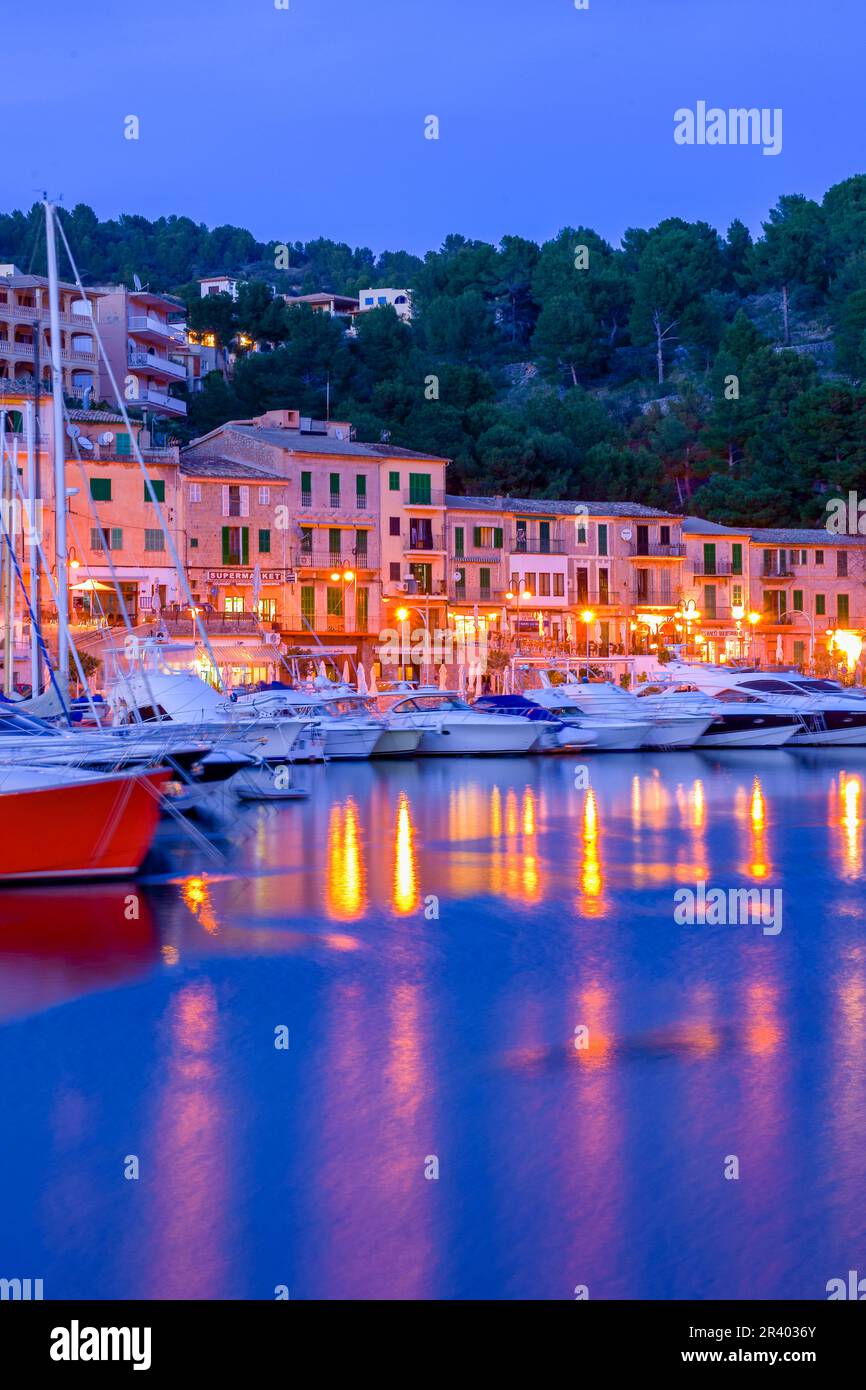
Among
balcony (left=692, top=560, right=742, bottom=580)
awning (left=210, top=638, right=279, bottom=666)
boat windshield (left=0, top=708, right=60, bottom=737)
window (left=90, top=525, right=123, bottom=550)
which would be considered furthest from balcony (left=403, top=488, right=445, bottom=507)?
boat windshield (left=0, top=708, right=60, bottom=737)

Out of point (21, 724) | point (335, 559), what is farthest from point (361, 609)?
point (21, 724)

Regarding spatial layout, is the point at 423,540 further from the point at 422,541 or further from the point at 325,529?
the point at 325,529

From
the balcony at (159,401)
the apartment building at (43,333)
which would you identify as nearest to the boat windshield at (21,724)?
the apartment building at (43,333)

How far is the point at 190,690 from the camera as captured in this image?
116 feet

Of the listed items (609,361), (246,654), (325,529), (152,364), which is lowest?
(246,654)

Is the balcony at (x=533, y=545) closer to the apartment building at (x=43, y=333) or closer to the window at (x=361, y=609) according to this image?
the window at (x=361, y=609)

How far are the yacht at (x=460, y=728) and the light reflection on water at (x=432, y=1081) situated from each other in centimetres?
2082

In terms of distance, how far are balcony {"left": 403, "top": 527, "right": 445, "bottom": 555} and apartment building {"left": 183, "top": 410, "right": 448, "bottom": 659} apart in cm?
4

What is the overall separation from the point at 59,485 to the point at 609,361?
8569cm

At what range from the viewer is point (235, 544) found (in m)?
64.0

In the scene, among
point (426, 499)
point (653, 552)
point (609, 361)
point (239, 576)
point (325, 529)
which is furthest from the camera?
point (609, 361)

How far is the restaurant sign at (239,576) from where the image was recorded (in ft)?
208

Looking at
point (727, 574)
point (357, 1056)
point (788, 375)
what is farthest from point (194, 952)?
point (788, 375)
